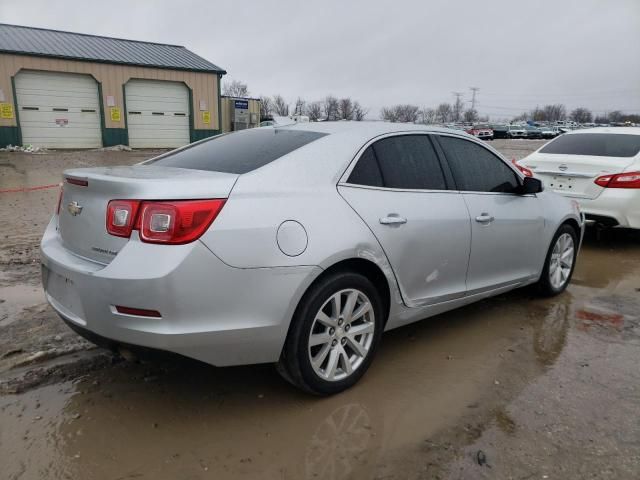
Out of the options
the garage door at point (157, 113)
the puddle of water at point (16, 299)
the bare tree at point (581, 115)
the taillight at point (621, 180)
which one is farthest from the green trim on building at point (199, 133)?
the bare tree at point (581, 115)

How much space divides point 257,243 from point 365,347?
40.4 inches

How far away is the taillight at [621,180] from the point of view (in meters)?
6.41

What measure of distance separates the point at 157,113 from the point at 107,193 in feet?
76.3

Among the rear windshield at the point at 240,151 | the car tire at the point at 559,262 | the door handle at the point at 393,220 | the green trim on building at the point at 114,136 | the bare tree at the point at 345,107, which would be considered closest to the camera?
the rear windshield at the point at 240,151

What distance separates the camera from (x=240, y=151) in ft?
10.6

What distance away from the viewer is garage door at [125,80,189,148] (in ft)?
77.4

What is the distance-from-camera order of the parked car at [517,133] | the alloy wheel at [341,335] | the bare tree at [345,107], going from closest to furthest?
the alloy wheel at [341,335], the parked car at [517,133], the bare tree at [345,107]

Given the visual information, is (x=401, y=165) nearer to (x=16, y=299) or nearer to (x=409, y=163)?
(x=409, y=163)

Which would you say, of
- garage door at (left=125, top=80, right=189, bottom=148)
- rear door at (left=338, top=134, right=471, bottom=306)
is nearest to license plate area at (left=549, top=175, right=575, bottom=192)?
rear door at (left=338, top=134, right=471, bottom=306)

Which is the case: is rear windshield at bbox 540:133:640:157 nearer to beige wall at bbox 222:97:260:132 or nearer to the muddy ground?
the muddy ground

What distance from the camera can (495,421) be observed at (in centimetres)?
282

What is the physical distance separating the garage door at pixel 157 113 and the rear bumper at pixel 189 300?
900 inches

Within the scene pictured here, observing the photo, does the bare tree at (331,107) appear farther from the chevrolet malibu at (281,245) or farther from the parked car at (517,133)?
the chevrolet malibu at (281,245)

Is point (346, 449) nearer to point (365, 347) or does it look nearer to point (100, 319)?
point (365, 347)
